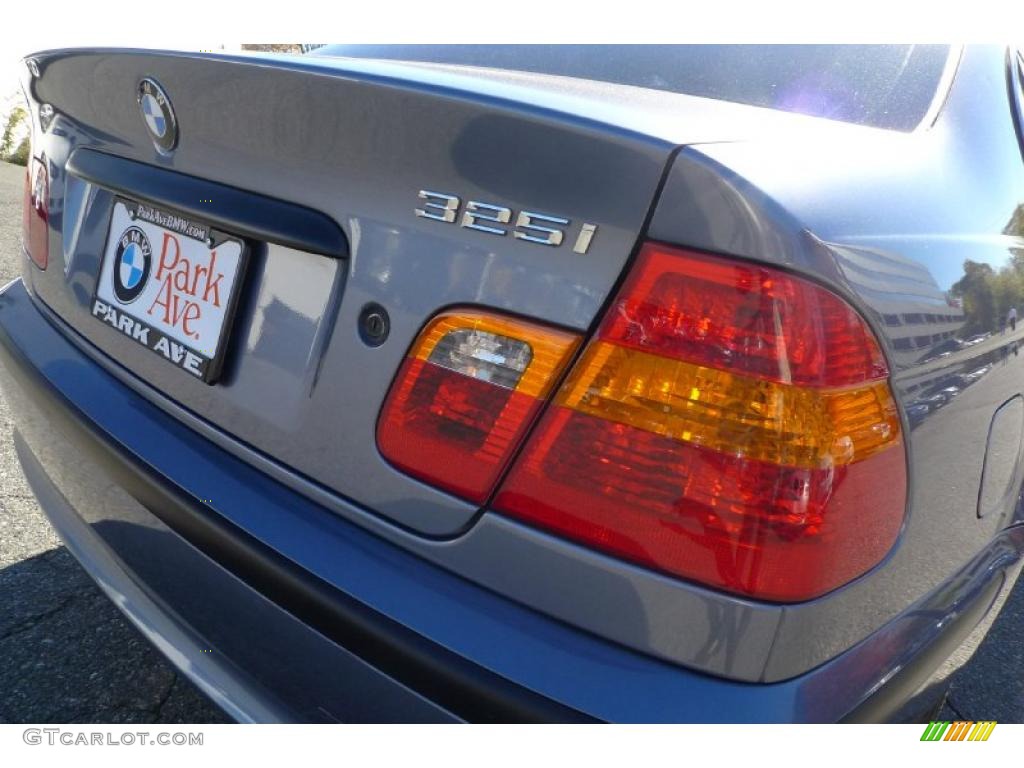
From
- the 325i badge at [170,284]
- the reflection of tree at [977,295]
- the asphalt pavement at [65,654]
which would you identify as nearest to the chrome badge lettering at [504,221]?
the 325i badge at [170,284]

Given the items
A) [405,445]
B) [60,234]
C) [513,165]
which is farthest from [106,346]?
[513,165]

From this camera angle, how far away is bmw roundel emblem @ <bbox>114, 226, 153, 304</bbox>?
5.26ft

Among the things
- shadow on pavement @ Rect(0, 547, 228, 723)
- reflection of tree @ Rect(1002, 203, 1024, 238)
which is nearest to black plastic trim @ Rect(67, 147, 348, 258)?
shadow on pavement @ Rect(0, 547, 228, 723)

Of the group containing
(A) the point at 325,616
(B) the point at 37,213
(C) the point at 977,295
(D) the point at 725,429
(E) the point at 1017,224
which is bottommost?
(A) the point at 325,616

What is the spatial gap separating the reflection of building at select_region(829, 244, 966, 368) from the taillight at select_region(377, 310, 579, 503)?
0.34m

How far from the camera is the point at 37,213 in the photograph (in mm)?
1952

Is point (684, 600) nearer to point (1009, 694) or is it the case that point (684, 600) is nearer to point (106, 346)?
point (106, 346)

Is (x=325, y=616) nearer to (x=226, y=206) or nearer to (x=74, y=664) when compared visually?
(x=226, y=206)

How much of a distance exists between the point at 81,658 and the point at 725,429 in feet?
5.56

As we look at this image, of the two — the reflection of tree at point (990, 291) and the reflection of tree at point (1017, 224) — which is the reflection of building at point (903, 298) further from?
the reflection of tree at point (1017, 224)

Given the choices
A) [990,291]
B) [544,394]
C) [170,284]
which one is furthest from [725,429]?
[170,284]

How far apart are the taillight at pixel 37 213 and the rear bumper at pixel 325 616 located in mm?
323

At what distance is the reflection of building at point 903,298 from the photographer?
1061 mm
